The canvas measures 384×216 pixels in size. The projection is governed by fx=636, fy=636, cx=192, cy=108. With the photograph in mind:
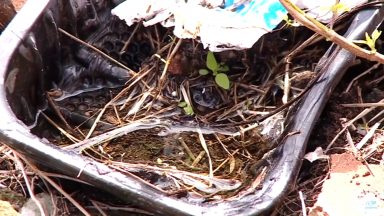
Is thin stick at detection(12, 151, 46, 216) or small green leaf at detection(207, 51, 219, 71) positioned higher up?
small green leaf at detection(207, 51, 219, 71)

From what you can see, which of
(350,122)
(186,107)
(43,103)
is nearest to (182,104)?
(186,107)

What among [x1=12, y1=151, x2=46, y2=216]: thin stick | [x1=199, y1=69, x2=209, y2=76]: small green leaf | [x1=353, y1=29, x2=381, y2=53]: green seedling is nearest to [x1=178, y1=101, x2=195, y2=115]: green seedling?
[x1=199, y1=69, x2=209, y2=76]: small green leaf

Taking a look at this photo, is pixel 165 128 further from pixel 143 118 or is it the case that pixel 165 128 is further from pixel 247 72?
pixel 247 72

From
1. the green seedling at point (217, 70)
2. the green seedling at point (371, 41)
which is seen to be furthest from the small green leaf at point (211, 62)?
the green seedling at point (371, 41)

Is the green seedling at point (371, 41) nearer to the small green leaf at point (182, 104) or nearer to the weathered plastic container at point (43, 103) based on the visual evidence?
the weathered plastic container at point (43, 103)

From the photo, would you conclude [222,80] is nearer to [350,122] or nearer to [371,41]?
[350,122]

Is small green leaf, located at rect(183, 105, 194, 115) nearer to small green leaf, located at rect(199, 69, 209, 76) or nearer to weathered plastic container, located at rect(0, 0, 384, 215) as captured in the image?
small green leaf, located at rect(199, 69, 209, 76)

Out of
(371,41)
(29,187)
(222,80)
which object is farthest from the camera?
(222,80)
